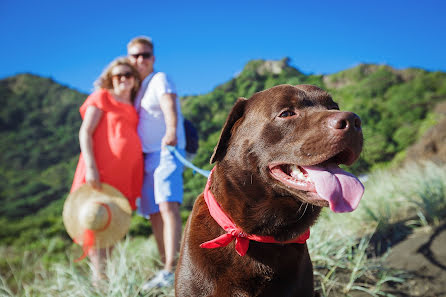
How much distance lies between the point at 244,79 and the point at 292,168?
4696mm

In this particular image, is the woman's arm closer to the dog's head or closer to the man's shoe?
the man's shoe

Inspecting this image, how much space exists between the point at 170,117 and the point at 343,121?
2.11 meters

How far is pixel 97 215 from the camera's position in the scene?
311cm

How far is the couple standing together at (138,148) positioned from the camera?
3211 millimetres

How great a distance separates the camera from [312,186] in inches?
58.0

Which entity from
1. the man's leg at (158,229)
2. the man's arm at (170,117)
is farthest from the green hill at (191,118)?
the man's leg at (158,229)

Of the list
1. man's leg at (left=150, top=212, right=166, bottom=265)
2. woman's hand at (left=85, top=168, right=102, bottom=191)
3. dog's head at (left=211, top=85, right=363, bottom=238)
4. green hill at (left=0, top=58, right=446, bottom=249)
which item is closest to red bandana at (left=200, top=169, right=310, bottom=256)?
dog's head at (left=211, top=85, right=363, bottom=238)

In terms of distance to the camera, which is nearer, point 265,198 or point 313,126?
point 313,126

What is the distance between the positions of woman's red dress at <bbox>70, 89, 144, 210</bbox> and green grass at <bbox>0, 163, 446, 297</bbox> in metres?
0.81

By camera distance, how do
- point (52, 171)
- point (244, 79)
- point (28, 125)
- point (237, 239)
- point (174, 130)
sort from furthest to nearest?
point (28, 125), point (52, 171), point (244, 79), point (174, 130), point (237, 239)

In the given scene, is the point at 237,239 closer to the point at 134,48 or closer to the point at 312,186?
the point at 312,186

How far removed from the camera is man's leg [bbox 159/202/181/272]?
3.09 metres

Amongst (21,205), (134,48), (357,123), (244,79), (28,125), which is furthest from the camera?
(28,125)

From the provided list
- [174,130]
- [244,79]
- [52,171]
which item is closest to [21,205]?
[52,171]
